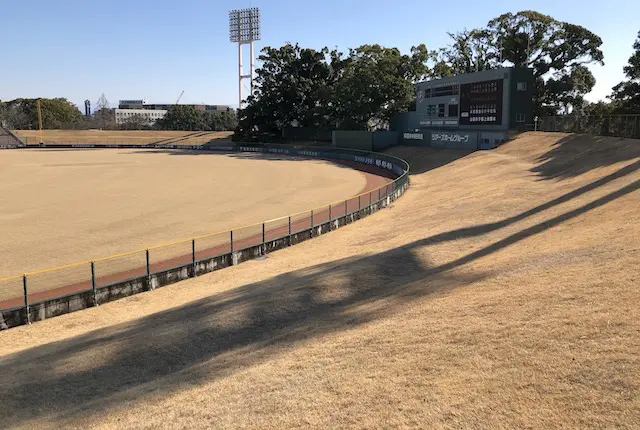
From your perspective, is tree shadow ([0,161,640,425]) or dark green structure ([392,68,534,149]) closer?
tree shadow ([0,161,640,425])

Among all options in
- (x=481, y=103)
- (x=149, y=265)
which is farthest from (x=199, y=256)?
(x=481, y=103)

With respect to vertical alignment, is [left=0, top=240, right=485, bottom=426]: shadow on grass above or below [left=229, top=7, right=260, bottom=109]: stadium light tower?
below

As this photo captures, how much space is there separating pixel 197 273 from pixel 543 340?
13680 mm

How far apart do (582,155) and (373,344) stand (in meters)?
34.2

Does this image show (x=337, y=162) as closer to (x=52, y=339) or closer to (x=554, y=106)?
(x=554, y=106)

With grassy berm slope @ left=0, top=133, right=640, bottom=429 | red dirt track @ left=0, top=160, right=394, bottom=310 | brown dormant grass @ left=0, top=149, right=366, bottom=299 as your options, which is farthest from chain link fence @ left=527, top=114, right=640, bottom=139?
grassy berm slope @ left=0, top=133, right=640, bottom=429

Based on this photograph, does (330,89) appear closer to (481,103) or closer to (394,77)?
(394,77)

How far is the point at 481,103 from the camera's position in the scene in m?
55.3

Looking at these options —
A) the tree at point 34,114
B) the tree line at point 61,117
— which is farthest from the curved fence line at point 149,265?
the tree at point 34,114

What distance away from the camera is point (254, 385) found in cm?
884

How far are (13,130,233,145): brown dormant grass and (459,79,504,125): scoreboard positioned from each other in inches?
2588

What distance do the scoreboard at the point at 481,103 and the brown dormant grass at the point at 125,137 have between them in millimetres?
65737

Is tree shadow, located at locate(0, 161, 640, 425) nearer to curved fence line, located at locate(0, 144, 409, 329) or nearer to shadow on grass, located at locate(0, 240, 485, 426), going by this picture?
shadow on grass, located at locate(0, 240, 485, 426)

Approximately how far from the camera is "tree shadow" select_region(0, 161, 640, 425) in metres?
9.38
